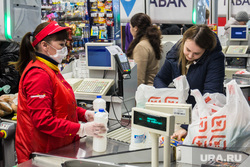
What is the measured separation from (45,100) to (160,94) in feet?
2.50

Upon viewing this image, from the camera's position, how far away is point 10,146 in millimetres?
3381

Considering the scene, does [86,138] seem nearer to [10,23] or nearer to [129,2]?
[10,23]

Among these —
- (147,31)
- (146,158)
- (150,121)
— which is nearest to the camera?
(150,121)

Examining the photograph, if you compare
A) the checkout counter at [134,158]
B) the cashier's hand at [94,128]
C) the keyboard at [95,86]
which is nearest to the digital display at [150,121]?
the checkout counter at [134,158]

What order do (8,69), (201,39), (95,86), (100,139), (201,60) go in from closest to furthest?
(100,139)
(201,39)
(201,60)
(95,86)
(8,69)

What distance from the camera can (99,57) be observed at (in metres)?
3.52

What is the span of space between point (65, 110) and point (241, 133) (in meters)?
1.16

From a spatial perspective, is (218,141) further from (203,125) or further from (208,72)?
(208,72)

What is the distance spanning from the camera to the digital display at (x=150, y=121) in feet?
4.34

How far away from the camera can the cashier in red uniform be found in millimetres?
2168

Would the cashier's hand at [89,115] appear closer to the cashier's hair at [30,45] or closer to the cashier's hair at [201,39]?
→ the cashier's hair at [30,45]

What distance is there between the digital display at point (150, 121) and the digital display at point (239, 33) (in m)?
5.60

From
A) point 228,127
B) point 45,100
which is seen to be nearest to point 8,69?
point 45,100

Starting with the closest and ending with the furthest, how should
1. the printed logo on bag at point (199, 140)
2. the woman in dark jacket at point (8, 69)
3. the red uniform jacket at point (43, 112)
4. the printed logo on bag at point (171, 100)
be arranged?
the printed logo on bag at point (199, 140) < the red uniform jacket at point (43, 112) < the printed logo on bag at point (171, 100) < the woman in dark jacket at point (8, 69)
